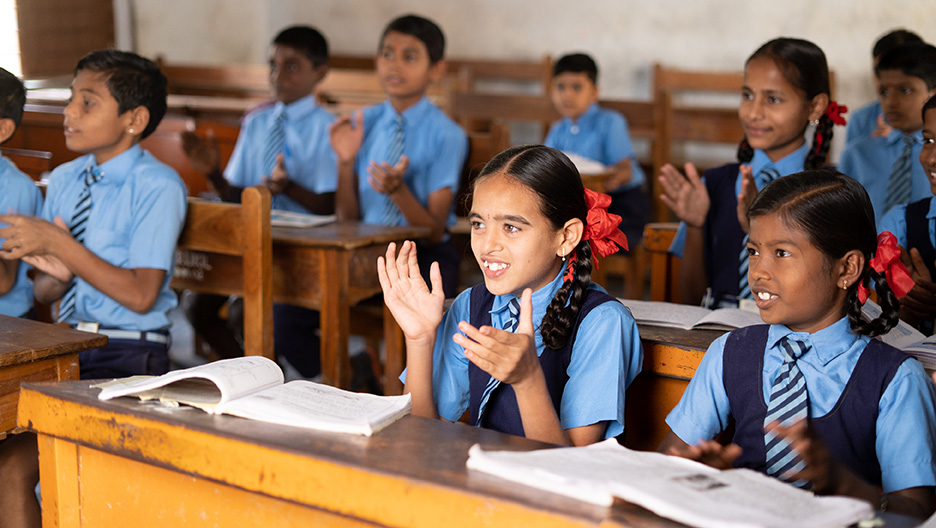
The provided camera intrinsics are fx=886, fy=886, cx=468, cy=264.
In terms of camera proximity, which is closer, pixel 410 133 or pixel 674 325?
pixel 674 325

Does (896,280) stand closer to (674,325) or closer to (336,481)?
(674,325)

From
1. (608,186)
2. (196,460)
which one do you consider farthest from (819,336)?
(608,186)

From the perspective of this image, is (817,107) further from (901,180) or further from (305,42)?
(305,42)

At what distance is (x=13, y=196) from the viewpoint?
234 centimetres

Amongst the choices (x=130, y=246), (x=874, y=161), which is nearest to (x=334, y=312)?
(x=130, y=246)

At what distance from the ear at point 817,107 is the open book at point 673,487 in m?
1.53

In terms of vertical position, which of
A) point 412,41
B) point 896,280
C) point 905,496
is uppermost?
point 412,41

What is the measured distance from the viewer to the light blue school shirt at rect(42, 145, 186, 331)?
2.24 metres

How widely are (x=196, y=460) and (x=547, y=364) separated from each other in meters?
0.66

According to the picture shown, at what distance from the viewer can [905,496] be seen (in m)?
1.28

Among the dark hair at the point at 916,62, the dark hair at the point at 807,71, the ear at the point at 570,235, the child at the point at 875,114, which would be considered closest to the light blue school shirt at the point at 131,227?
the ear at the point at 570,235

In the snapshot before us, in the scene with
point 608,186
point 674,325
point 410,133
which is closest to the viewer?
point 674,325

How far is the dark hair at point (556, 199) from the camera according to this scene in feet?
5.09

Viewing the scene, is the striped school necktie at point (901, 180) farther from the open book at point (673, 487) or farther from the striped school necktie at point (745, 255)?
the open book at point (673, 487)
